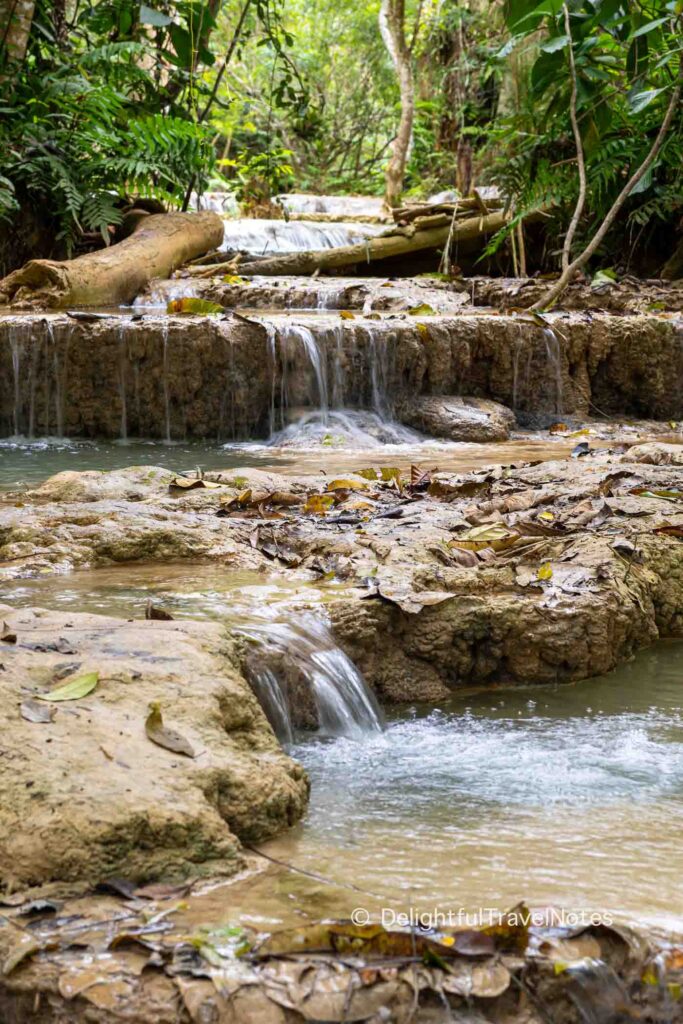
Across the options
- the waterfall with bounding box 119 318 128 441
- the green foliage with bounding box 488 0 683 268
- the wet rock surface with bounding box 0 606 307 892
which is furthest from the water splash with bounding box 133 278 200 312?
the wet rock surface with bounding box 0 606 307 892

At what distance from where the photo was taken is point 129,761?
233 centimetres

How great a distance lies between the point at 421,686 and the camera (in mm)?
3684

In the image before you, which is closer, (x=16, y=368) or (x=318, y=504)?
(x=318, y=504)

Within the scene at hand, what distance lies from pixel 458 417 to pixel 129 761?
6704 millimetres

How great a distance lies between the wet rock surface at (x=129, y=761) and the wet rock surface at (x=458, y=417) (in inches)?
224

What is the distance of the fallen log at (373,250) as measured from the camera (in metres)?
13.5

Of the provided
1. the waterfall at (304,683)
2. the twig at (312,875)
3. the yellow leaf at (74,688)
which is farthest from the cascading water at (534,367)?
the twig at (312,875)

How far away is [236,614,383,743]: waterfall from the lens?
3.27 metres

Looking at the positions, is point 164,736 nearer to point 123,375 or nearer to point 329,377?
point 123,375

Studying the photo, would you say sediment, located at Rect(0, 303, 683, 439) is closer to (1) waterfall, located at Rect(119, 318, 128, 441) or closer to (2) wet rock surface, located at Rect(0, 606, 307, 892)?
(1) waterfall, located at Rect(119, 318, 128, 441)

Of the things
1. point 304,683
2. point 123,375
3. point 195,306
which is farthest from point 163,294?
point 304,683

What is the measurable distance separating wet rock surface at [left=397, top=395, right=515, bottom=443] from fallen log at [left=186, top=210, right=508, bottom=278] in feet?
16.0

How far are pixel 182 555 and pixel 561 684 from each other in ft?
5.08

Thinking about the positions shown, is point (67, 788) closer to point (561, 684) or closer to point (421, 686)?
point (421, 686)
